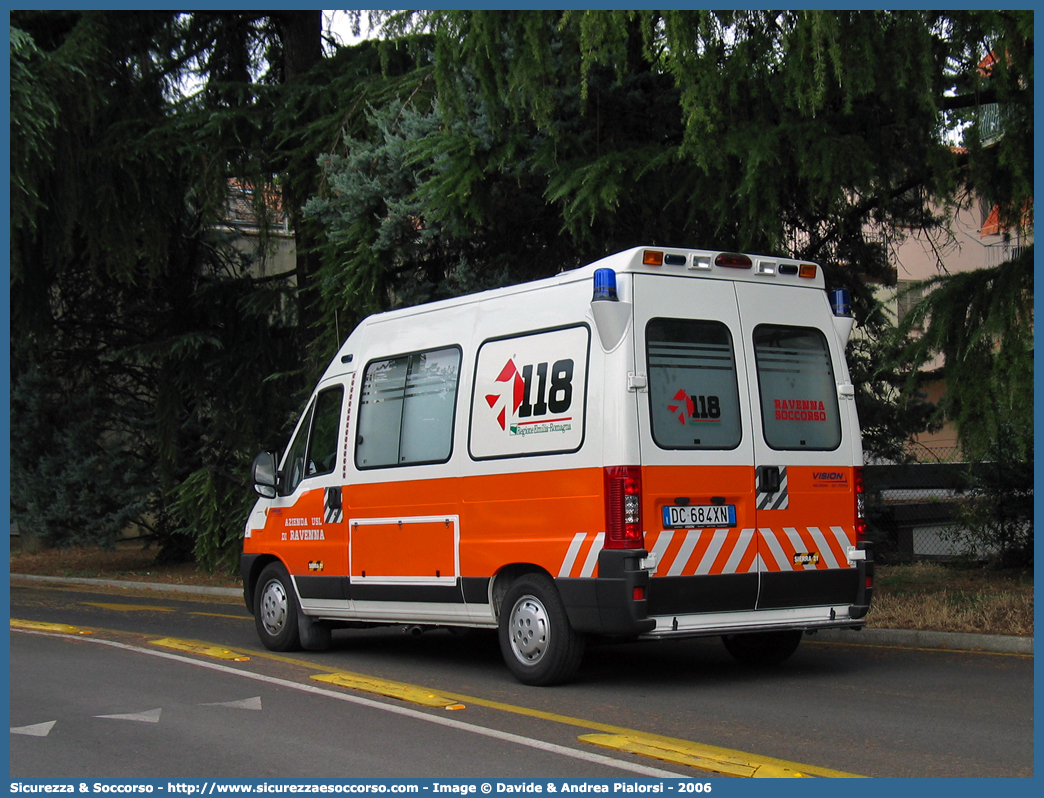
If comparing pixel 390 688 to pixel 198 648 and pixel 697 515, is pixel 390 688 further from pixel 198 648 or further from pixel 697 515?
pixel 198 648

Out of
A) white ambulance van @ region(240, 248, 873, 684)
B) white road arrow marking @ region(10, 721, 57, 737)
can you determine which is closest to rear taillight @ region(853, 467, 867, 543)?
white ambulance van @ region(240, 248, 873, 684)

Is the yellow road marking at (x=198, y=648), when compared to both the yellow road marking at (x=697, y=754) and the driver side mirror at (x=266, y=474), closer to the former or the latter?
the driver side mirror at (x=266, y=474)

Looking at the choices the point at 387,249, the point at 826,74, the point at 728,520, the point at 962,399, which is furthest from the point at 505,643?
the point at 387,249

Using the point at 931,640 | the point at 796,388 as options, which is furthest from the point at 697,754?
the point at 931,640

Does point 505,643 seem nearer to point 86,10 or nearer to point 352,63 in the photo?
point 352,63

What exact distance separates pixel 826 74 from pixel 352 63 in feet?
29.7

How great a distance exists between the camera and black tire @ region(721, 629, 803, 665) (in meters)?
9.40

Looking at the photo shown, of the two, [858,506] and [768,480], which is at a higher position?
[768,480]

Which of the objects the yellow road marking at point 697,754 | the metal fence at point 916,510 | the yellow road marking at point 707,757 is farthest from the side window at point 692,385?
the metal fence at point 916,510

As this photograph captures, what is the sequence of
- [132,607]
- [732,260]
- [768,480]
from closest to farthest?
[768,480]
[732,260]
[132,607]

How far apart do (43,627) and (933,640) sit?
9.01 metres

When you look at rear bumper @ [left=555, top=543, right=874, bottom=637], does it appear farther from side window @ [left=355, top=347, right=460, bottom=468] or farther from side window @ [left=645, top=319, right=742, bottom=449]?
side window @ [left=355, top=347, right=460, bottom=468]

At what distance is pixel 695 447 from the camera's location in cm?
835

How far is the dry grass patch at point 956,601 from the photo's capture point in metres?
10.5
